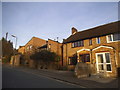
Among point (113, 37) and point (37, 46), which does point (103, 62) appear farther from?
point (37, 46)

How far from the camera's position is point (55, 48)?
24.9 meters

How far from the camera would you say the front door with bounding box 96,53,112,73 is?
1336 cm

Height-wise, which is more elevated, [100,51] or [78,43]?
[78,43]

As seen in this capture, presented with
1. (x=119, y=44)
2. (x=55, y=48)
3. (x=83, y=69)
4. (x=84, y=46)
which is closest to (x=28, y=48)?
(x=55, y=48)

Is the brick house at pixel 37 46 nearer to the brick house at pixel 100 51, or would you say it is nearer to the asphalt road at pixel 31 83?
the brick house at pixel 100 51

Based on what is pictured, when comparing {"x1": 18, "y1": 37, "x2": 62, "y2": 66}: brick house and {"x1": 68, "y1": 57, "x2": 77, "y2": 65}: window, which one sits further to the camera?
{"x1": 18, "y1": 37, "x2": 62, "y2": 66}: brick house

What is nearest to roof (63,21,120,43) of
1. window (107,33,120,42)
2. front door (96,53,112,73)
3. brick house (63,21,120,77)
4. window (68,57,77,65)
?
brick house (63,21,120,77)

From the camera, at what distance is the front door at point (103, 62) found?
1336cm

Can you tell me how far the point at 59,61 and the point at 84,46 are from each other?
25.6 feet

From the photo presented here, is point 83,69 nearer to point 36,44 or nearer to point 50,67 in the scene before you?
point 50,67

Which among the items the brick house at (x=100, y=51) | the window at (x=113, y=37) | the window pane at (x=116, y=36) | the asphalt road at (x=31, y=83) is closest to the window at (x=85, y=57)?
the brick house at (x=100, y=51)

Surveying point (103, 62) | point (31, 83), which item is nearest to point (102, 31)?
point (103, 62)

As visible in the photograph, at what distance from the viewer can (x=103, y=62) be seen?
13781mm

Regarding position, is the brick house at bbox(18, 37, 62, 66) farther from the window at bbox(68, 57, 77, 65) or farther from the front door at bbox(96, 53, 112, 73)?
the front door at bbox(96, 53, 112, 73)
